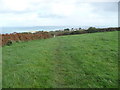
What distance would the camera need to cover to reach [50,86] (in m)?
3.82

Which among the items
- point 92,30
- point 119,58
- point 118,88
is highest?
point 92,30

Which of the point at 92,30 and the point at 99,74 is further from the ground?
the point at 92,30

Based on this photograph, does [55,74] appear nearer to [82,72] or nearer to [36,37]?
[82,72]

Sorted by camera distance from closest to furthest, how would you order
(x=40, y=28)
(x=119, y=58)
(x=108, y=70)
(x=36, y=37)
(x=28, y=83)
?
1. (x=28, y=83)
2. (x=108, y=70)
3. (x=119, y=58)
4. (x=36, y=37)
5. (x=40, y=28)

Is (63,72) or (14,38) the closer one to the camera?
(63,72)

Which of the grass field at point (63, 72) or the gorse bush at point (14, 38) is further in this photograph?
the gorse bush at point (14, 38)

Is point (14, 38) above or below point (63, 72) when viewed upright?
above

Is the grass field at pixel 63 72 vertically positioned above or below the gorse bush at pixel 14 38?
below

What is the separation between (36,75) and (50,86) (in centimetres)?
78

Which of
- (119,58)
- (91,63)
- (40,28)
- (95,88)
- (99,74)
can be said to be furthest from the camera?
(40,28)

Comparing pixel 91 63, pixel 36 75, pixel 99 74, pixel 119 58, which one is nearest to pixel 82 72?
pixel 99 74

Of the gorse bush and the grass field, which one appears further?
the gorse bush

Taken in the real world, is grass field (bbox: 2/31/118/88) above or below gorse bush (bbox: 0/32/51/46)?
below

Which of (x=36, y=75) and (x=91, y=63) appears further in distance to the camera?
(x=91, y=63)
